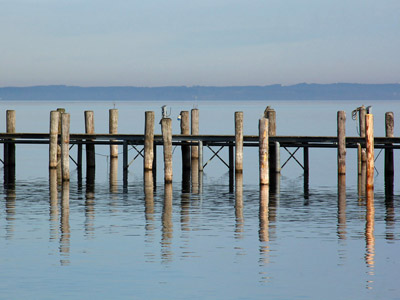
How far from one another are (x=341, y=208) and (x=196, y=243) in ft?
25.4

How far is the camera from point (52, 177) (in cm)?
3609

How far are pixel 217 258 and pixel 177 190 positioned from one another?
44.3ft

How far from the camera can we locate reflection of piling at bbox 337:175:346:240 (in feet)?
74.3

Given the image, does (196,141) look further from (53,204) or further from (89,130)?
(53,204)

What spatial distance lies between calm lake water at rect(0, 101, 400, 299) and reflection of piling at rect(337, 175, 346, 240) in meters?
0.06

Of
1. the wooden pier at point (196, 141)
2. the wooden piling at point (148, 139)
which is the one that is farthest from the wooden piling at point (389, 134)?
the wooden piling at point (148, 139)

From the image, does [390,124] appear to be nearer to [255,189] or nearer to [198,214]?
[255,189]

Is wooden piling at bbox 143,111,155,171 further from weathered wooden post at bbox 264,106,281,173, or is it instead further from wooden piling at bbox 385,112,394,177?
wooden piling at bbox 385,112,394,177

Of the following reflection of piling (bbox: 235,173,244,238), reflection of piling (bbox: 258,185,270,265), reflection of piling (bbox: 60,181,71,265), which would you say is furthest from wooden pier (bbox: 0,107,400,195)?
reflection of piling (bbox: 60,181,71,265)

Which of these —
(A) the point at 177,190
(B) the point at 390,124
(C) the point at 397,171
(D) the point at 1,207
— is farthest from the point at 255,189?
(C) the point at 397,171

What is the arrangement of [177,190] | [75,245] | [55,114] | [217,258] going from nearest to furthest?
[217,258], [75,245], [177,190], [55,114]

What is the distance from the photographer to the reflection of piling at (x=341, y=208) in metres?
22.7

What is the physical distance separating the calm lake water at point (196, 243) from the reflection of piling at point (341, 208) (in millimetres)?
56

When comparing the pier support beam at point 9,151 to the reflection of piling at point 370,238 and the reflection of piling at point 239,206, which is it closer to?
the reflection of piling at point 239,206
